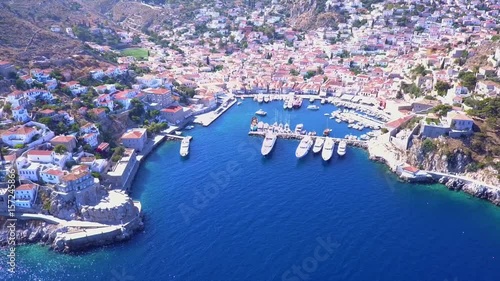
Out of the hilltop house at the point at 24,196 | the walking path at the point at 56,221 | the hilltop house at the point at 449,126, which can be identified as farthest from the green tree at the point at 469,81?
the hilltop house at the point at 24,196

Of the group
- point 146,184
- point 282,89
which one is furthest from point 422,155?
point 282,89

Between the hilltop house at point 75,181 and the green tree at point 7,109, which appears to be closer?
the hilltop house at point 75,181

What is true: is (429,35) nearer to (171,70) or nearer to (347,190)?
(171,70)

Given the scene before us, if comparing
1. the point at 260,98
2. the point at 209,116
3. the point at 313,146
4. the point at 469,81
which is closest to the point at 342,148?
the point at 313,146

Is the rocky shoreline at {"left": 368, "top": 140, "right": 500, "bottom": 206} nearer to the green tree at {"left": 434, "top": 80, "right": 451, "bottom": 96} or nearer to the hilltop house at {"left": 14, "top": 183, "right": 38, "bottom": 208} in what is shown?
the green tree at {"left": 434, "top": 80, "right": 451, "bottom": 96}

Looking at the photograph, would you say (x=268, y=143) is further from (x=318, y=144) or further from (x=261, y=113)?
(x=261, y=113)

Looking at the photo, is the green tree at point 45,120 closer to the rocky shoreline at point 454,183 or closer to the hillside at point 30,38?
the hillside at point 30,38
